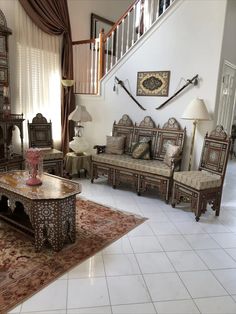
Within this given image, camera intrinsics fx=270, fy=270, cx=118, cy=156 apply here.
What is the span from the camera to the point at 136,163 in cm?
431

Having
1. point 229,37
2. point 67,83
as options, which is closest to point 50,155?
point 67,83

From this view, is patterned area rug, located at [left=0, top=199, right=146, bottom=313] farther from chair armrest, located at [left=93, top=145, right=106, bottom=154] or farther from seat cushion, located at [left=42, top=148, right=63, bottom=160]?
chair armrest, located at [left=93, top=145, right=106, bottom=154]

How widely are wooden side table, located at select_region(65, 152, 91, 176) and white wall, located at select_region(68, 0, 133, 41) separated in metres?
2.56

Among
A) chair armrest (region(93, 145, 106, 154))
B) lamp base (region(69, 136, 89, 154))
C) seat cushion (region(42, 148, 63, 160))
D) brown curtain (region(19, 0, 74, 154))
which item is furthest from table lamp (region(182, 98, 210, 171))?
brown curtain (region(19, 0, 74, 154))

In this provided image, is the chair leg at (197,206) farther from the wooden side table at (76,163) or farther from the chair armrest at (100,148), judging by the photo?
the wooden side table at (76,163)

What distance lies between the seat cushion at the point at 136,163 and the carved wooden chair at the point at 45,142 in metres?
0.65

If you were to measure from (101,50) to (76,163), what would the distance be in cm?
219

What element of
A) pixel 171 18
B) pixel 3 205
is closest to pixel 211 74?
pixel 171 18

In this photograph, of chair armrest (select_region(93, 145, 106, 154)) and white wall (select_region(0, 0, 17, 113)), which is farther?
chair armrest (select_region(93, 145, 106, 154))

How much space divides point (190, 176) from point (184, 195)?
28 centimetres

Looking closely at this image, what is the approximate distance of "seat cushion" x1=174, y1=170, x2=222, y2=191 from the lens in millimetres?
3457

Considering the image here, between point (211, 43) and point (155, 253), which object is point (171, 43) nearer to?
point (211, 43)

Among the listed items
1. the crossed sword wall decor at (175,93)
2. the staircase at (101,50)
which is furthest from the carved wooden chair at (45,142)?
the crossed sword wall decor at (175,93)

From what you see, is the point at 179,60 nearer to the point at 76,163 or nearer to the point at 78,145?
the point at 78,145
